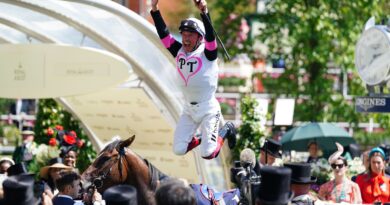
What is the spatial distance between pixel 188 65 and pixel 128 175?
1158mm

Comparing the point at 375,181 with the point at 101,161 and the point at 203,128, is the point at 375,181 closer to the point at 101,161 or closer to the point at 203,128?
the point at 203,128

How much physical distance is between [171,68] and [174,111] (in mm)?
660

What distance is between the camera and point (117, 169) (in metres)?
10.1

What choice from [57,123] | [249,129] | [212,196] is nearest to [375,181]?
[212,196]

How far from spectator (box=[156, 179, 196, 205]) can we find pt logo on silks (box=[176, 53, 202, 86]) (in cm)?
338

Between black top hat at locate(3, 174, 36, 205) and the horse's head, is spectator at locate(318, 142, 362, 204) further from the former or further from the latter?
black top hat at locate(3, 174, 36, 205)

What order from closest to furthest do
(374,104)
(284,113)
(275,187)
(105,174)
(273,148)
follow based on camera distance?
(275,187), (105,174), (273,148), (374,104), (284,113)

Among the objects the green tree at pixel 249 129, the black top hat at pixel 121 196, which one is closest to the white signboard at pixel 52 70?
the green tree at pixel 249 129

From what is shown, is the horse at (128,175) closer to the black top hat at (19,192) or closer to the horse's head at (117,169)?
the horse's head at (117,169)

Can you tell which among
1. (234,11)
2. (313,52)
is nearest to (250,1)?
(234,11)

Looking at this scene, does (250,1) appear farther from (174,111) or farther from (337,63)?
(174,111)

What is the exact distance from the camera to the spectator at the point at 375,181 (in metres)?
12.5

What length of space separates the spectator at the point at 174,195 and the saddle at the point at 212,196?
2.96 meters

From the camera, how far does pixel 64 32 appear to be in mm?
16672
